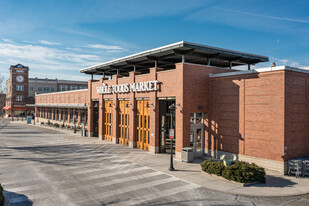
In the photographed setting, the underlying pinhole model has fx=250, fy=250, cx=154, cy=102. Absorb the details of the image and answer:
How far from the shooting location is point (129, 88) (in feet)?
94.4

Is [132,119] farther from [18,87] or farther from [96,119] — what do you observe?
[18,87]

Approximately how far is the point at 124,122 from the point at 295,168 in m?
18.6

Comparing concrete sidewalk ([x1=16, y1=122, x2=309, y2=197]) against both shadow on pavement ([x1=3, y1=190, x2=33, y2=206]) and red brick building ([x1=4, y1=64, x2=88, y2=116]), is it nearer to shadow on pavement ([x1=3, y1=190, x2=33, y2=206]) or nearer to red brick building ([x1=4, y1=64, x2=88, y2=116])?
shadow on pavement ([x1=3, y1=190, x2=33, y2=206])

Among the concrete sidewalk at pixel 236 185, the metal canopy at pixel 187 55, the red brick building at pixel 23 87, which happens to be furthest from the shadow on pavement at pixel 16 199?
the red brick building at pixel 23 87

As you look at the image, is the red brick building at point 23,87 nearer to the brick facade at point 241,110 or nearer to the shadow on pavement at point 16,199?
the brick facade at point 241,110

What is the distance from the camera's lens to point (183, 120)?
21.6 meters

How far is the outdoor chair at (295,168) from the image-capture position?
1698cm

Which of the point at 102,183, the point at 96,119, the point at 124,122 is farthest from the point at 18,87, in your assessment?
the point at 102,183

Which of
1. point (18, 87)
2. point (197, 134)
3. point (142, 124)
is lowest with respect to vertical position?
point (197, 134)

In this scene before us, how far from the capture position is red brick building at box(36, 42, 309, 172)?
1836 cm

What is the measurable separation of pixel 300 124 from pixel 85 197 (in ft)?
53.7

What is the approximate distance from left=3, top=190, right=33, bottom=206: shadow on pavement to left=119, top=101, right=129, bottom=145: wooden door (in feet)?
55.1

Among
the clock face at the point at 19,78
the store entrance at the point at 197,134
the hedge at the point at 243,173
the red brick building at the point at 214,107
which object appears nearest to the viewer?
the hedge at the point at 243,173

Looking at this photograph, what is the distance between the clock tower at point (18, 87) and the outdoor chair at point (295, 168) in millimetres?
90480
